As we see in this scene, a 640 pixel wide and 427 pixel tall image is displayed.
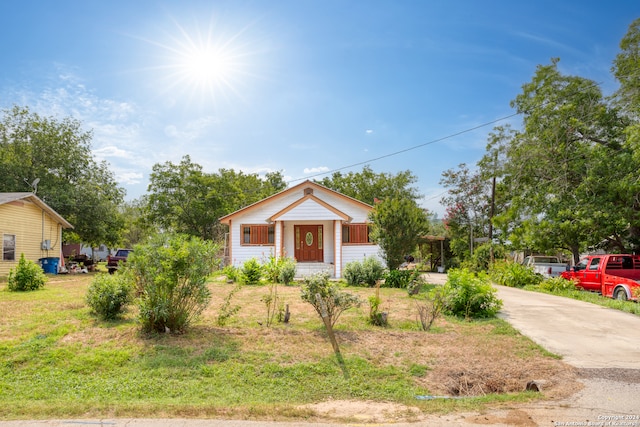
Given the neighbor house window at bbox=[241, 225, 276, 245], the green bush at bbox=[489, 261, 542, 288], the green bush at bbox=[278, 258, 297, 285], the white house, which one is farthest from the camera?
the neighbor house window at bbox=[241, 225, 276, 245]

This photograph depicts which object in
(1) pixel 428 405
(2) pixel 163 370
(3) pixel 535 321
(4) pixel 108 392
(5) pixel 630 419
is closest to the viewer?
(5) pixel 630 419

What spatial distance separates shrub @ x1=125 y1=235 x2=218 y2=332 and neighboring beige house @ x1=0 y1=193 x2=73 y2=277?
1758 centimetres

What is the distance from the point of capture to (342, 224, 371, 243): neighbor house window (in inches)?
931

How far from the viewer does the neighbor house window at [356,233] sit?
77.6 feet

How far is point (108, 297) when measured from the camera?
30.2 feet

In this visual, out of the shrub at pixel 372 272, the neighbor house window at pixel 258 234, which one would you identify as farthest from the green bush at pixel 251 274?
the neighbor house window at pixel 258 234

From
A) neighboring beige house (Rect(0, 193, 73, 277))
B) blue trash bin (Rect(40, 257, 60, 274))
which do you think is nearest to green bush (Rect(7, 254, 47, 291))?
neighboring beige house (Rect(0, 193, 73, 277))

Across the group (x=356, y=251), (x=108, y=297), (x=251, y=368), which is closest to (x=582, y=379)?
(x=251, y=368)

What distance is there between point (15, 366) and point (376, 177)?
39006mm

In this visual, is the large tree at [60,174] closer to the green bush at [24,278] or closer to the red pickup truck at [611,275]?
the green bush at [24,278]

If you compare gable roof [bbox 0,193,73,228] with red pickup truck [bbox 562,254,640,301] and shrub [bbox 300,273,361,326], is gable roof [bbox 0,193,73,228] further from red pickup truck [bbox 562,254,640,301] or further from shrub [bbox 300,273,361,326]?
red pickup truck [bbox 562,254,640,301]

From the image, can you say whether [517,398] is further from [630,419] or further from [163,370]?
[163,370]

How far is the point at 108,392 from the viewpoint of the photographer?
18.6 feet

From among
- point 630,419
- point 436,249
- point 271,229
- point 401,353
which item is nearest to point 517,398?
point 630,419
